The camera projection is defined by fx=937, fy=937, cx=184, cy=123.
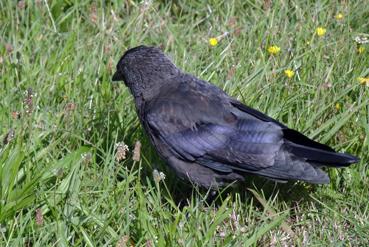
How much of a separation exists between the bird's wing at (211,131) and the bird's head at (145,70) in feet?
0.44

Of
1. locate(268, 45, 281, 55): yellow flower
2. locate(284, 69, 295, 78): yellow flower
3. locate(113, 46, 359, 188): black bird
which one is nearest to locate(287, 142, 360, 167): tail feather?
locate(113, 46, 359, 188): black bird

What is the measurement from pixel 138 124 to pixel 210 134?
79 cm

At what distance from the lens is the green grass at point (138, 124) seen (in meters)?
5.17

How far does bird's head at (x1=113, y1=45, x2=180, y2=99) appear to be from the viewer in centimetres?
592

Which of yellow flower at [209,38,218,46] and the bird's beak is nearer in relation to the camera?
the bird's beak

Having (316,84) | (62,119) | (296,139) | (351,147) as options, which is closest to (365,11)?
(316,84)

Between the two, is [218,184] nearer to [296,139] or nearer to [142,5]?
[296,139]

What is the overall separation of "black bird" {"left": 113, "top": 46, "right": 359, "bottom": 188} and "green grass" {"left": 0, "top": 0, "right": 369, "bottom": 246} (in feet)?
0.66

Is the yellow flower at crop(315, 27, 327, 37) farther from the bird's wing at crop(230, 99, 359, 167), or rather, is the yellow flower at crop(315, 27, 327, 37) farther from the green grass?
the bird's wing at crop(230, 99, 359, 167)

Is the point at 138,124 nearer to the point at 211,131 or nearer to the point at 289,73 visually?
the point at 211,131

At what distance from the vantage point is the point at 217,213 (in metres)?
5.25

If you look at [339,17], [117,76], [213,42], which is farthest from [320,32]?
[117,76]

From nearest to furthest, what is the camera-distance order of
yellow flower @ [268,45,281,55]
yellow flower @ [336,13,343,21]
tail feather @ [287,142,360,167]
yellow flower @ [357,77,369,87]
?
1. tail feather @ [287,142,360,167]
2. yellow flower @ [357,77,369,87]
3. yellow flower @ [268,45,281,55]
4. yellow flower @ [336,13,343,21]

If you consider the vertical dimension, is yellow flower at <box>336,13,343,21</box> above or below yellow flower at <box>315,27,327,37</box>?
above
